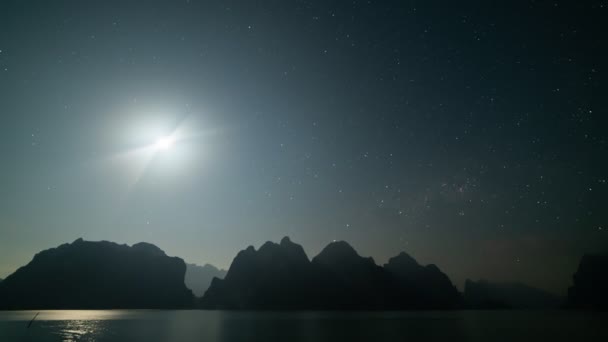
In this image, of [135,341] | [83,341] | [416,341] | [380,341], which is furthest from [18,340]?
[416,341]

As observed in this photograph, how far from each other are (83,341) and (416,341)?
49.8m

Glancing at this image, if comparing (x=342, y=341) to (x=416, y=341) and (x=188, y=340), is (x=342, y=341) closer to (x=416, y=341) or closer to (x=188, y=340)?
(x=416, y=341)

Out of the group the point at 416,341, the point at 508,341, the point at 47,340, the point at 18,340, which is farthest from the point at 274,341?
the point at 18,340

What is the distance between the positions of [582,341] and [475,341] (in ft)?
47.7

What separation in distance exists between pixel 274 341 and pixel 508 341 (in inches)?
1304

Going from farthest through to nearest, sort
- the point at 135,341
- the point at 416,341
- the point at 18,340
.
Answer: the point at 18,340 < the point at 135,341 < the point at 416,341

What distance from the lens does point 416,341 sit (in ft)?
162

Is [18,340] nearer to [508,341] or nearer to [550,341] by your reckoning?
[508,341]

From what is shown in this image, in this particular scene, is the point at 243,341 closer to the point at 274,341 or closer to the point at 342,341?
the point at 274,341

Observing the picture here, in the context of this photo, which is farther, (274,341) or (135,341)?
(135,341)

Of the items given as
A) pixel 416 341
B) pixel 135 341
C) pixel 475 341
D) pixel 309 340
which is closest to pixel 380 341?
pixel 416 341

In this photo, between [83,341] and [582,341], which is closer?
[582,341]

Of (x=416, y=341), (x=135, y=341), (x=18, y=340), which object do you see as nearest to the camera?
(x=416, y=341)

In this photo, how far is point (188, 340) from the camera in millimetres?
54656
